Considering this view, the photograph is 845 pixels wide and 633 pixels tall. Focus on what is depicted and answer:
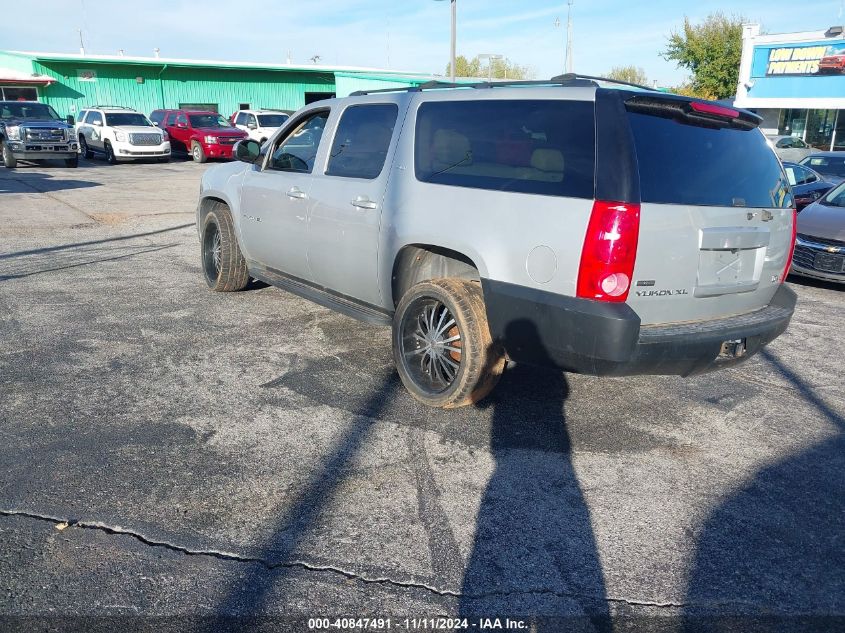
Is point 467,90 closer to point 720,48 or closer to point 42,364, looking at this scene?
point 42,364

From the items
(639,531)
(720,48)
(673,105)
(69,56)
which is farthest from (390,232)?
(720,48)

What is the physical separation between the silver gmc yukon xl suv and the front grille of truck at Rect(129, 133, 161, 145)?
21.7 meters

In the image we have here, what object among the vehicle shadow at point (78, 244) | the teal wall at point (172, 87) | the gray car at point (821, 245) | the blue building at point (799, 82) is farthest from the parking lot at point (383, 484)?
the teal wall at point (172, 87)

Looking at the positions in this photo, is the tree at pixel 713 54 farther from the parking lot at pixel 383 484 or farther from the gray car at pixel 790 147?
the parking lot at pixel 383 484

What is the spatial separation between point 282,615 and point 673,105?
10.0ft

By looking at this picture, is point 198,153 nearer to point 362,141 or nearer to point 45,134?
point 45,134

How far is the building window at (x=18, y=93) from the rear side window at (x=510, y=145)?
120 ft

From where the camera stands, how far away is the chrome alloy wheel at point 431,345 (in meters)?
4.49

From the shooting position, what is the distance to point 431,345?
15.1ft

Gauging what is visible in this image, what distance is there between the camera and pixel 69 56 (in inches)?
1369

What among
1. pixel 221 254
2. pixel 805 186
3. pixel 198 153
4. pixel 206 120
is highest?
pixel 206 120

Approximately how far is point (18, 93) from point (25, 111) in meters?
15.2

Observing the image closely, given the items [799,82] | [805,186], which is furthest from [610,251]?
[799,82]

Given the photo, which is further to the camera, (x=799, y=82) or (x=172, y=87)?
(x=172, y=87)
